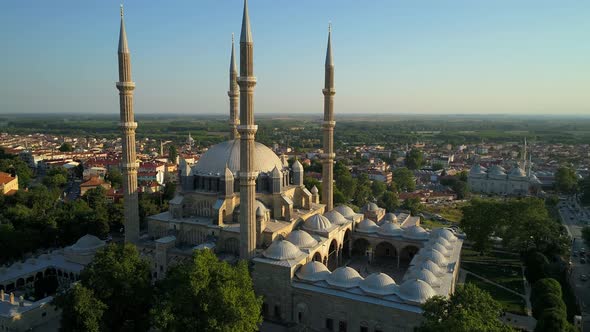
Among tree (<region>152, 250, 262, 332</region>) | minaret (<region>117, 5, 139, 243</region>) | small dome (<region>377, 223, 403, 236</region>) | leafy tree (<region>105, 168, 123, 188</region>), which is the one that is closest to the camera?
tree (<region>152, 250, 262, 332</region>)

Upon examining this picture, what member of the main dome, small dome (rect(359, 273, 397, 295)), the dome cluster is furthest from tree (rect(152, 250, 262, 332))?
the main dome

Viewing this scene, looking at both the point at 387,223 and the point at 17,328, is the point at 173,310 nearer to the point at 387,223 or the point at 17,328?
the point at 17,328

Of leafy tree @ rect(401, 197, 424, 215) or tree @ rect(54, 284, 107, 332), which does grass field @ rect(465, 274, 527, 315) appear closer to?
leafy tree @ rect(401, 197, 424, 215)

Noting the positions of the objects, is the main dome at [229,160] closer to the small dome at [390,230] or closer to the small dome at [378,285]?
the small dome at [390,230]

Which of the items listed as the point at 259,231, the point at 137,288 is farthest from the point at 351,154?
the point at 137,288

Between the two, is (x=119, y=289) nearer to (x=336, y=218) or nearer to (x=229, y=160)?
(x=229, y=160)

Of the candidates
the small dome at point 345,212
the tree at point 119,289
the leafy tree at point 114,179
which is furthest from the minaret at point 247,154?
the leafy tree at point 114,179

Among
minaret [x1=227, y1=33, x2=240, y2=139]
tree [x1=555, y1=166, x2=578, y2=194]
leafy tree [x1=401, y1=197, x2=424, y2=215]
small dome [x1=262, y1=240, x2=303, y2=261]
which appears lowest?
leafy tree [x1=401, y1=197, x2=424, y2=215]
